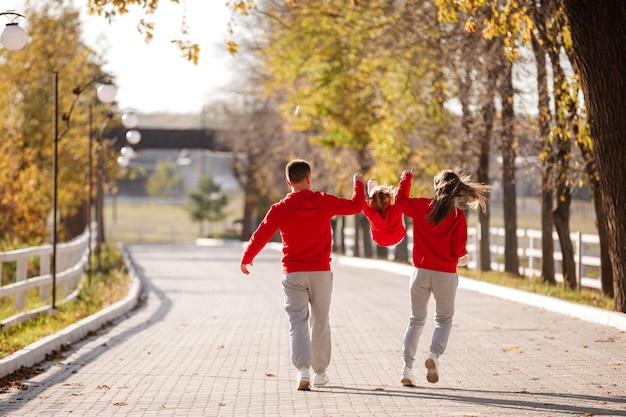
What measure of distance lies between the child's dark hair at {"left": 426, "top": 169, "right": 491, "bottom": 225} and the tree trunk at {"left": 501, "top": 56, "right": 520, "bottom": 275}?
15127 mm

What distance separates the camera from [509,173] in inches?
1094

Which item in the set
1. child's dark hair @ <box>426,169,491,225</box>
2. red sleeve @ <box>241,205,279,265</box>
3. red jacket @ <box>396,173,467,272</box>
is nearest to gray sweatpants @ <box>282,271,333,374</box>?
red sleeve @ <box>241,205,279,265</box>

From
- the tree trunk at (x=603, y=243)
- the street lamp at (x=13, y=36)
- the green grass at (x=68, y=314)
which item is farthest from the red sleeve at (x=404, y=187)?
the tree trunk at (x=603, y=243)

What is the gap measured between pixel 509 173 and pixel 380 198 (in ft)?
59.4

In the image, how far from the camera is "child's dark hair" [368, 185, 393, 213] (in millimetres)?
10102

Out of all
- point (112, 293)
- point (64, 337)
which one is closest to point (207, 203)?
point (112, 293)

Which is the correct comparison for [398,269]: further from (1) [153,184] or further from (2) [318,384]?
(1) [153,184]

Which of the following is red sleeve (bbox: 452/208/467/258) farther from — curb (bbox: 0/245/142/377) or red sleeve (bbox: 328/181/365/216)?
curb (bbox: 0/245/142/377)

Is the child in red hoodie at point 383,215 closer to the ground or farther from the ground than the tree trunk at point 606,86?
closer to the ground

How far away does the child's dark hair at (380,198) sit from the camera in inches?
398

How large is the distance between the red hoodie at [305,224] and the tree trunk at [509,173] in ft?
51.0

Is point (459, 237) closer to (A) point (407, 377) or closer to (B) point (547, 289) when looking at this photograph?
(A) point (407, 377)

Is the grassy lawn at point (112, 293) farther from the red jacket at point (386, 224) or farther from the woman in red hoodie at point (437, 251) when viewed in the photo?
the woman in red hoodie at point (437, 251)

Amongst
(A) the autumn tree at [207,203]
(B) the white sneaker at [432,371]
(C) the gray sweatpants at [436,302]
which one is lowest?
(B) the white sneaker at [432,371]
